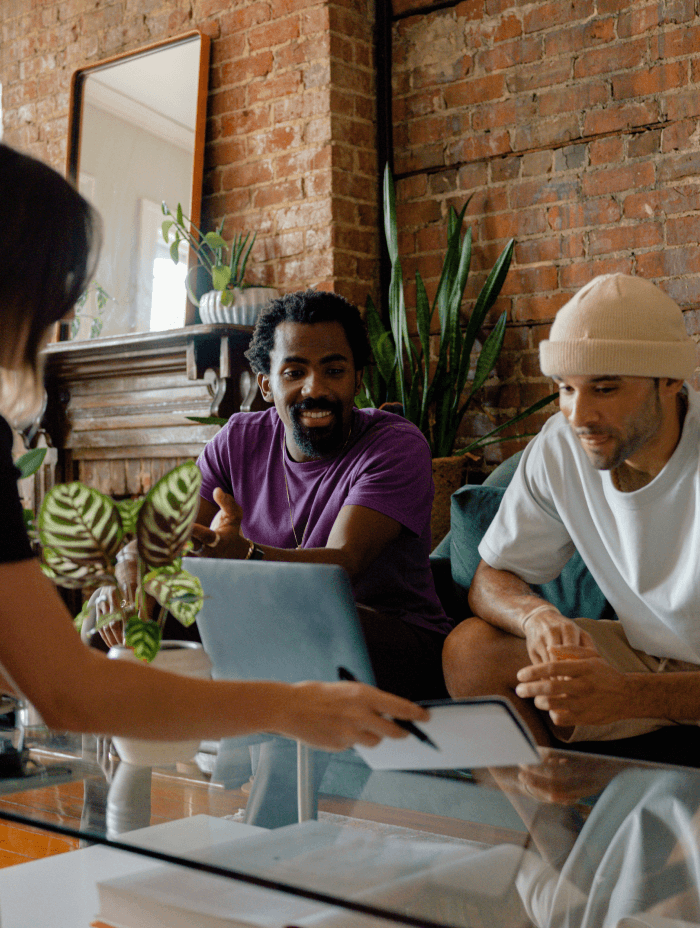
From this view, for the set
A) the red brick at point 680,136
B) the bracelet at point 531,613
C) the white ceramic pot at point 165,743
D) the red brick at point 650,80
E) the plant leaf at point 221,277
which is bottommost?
the white ceramic pot at point 165,743

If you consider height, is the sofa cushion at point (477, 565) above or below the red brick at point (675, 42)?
below

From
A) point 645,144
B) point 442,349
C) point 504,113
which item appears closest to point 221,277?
point 442,349

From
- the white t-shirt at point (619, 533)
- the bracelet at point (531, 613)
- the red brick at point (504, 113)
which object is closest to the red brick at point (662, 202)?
the red brick at point (504, 113)

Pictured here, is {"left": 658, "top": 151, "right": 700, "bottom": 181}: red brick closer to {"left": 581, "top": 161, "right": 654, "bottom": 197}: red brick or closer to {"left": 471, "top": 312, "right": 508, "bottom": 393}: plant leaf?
{"left": 581, "top": 161, "right": 654, "bottom": 197}: red brick

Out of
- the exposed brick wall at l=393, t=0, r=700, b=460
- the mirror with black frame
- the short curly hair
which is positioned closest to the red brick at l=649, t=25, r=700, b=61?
the exposed brick wall at l=393, t=0, r=700, b=460

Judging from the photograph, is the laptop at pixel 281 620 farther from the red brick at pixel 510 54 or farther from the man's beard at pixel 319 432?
the red brick at pixel 510 54

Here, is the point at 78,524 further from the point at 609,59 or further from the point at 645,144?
the point at 609,59

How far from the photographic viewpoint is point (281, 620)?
1.59 metres

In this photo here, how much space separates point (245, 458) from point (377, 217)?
5.00 ft

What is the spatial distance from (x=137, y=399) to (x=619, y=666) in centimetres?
268

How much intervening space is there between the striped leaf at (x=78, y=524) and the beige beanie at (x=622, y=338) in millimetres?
915

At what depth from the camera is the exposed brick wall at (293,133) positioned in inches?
140

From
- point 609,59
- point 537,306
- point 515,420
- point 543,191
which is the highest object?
point 609,59

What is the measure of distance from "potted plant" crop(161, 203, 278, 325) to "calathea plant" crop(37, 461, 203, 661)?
2.51m
